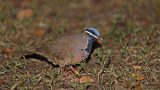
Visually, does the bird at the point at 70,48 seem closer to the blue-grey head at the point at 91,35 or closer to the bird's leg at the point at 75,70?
the blue-grey head at the point at 91,35

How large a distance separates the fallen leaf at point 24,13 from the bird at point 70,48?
10.4 ft

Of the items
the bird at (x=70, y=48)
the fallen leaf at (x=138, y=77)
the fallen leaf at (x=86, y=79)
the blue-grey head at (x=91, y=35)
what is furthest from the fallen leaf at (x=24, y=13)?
the fallen leaf at (x=138, y=77)

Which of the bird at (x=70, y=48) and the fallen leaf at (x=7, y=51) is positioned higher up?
the bird at (x=70, y=48)

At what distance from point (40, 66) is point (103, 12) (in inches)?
148

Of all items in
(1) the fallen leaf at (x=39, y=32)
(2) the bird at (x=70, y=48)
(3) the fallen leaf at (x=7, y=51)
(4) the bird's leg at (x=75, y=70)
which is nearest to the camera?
(4) the bird's leg at (x=75, y=70)

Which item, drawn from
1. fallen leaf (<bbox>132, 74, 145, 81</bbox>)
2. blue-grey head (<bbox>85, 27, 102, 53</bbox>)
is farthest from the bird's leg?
fallen leaf (<bbox>132, 74, 145, 81</bbox>)

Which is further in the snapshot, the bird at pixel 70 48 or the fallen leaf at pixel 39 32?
the fallen leaf at pixel 39 32

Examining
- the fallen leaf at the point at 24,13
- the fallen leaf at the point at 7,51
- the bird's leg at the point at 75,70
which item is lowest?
the fallen leaf at the point at 7,51

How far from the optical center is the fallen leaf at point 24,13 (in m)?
10.7

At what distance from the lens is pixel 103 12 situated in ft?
36.8

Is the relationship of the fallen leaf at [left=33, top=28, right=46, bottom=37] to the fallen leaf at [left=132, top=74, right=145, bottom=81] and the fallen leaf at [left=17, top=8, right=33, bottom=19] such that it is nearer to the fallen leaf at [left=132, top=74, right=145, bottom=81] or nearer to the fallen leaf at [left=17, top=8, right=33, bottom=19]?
the fallen leaf at [left=17, top=8, right=33, bottom=19]

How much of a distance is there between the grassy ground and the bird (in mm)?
176

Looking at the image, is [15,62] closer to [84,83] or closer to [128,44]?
[84,83]

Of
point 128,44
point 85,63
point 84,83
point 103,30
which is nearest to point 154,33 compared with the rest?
point 128,44
